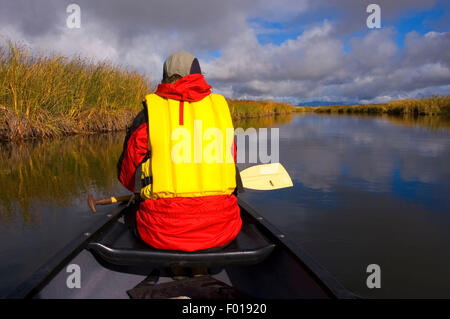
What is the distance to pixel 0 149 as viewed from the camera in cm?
855

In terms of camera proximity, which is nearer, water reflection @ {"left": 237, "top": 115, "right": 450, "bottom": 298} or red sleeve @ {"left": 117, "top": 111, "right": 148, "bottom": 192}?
red sleeve @ {"left": 117, "top": 111, "right": 148, "bottom": 192}

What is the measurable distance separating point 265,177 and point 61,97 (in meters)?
9.80

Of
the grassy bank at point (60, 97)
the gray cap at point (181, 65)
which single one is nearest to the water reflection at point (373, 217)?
the gray cap at point (181, 65)

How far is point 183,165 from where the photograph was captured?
6.35ft

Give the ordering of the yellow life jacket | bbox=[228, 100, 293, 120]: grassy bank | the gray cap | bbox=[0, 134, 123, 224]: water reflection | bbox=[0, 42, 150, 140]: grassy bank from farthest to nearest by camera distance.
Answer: bbox=[228, 100, 293, 120]: grassy bank < bbox=[0, 42, 150, 140]: grassy bank < bbox=[0, 134, 123, 224]: water reflection < the gray cap < the yellow life jacket

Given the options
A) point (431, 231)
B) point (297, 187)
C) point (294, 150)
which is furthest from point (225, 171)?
point (294, 150)

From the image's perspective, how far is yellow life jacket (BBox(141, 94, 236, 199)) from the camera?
6.26 ft
